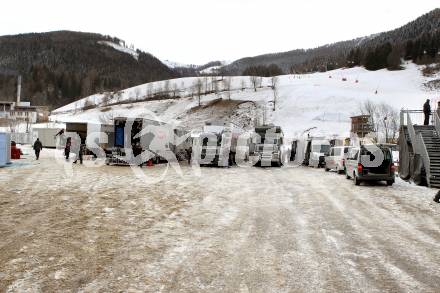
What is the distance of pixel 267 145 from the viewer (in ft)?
102

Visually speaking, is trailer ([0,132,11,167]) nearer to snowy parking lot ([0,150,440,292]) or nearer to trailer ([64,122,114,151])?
trailer ([64,122,114,151])

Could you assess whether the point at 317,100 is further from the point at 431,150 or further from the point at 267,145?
the point at 431,150

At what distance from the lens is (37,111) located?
423 feet

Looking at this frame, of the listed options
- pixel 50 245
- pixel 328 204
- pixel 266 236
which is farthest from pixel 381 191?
pixel 50 245

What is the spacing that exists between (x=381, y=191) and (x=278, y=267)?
38.7 feet

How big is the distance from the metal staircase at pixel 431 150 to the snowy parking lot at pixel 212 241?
11.5ft

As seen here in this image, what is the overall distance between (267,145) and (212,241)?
22818 millimetres

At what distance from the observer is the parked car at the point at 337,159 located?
2550cm

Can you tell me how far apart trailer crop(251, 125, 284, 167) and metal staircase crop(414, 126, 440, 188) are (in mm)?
10501

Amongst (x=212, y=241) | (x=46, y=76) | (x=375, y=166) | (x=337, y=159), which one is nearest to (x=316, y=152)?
(x=337, y=159)

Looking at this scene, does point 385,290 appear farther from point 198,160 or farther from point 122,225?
point 198,160

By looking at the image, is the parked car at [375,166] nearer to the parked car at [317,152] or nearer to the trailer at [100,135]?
the parked car at [317,152]

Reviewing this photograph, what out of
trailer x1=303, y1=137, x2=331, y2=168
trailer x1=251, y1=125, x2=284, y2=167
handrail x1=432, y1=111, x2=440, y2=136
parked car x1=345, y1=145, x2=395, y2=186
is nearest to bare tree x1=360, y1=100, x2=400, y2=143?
trailer x1=303, y1=137, x2=331, y2=168

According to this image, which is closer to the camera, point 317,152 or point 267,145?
point 267,145
